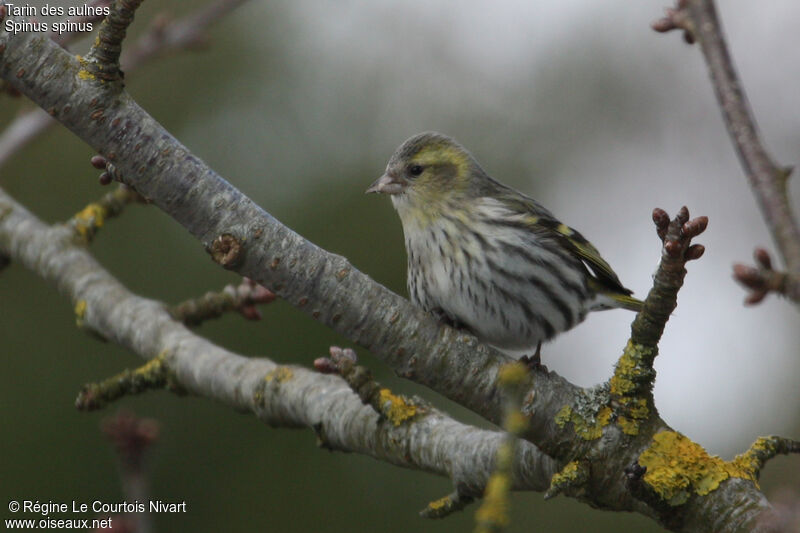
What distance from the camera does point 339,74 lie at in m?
8.56

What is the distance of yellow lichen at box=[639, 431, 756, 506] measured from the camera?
10.1ft

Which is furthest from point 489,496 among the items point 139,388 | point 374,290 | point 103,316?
point 103,316

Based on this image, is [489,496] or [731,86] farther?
[489,496]

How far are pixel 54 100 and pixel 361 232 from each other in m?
4.85

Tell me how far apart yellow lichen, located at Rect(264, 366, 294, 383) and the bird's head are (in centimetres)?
142

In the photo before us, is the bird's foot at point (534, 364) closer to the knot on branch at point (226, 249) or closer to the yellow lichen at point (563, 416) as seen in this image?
the yellow lichen at point (563, 416)

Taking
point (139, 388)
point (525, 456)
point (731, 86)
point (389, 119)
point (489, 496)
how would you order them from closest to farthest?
point (731, 86), point (489, 496), point (525, 456), point (139, 388), point (389, 119)

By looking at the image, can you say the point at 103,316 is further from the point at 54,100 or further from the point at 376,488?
the point at 376,488

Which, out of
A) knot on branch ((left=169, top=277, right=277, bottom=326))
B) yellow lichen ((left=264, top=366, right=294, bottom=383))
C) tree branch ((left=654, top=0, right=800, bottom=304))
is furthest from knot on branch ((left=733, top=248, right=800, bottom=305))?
knot on branch ((left=169, top=277, right=277, bottom=326))

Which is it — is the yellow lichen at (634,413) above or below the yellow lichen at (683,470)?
above

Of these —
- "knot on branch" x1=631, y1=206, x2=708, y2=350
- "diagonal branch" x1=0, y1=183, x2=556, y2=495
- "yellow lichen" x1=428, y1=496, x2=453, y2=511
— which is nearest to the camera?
"knot on branch" x1=631, y1=206, x2=708, y2=350

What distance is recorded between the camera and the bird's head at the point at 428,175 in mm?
5051

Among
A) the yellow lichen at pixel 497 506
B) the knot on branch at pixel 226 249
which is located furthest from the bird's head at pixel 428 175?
the yellow lichen at pixel 497 506

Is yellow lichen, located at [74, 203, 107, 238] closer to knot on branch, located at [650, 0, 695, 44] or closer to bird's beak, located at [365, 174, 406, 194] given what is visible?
bird's beak, located at [365, 174, 406, 194]
